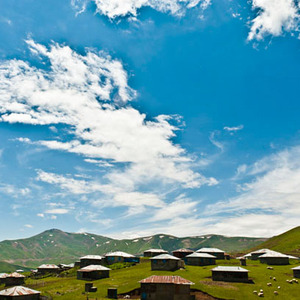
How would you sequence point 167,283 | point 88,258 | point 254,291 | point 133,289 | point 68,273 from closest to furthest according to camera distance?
point 167,283
point 254,291
point 133,289
point 68,273
point 88,258

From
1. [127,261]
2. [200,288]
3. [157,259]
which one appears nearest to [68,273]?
[127,261]

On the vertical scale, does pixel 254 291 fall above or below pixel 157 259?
below

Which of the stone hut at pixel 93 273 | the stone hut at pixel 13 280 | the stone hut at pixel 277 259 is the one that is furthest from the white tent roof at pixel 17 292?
the stone hut at pixel 277 259

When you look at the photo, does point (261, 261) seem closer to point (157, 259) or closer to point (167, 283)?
point (157, 259)

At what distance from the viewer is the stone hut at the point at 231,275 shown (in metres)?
59.0

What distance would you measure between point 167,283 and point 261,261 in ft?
186

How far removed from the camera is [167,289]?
4591 centimetres

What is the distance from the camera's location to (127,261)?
106438mm

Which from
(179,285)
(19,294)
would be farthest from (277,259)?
(19,294)

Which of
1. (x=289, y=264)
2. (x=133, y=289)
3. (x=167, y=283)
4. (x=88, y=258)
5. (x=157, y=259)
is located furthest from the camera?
(x=88, y=258)

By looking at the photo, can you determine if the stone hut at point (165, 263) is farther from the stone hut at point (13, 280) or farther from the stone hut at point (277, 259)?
the stone hut at point (13, 280)

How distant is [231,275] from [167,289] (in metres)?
21.1

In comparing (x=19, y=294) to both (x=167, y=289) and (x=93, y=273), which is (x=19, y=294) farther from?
(x=93, y=273)

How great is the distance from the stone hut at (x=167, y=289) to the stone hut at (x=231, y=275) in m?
16.6
